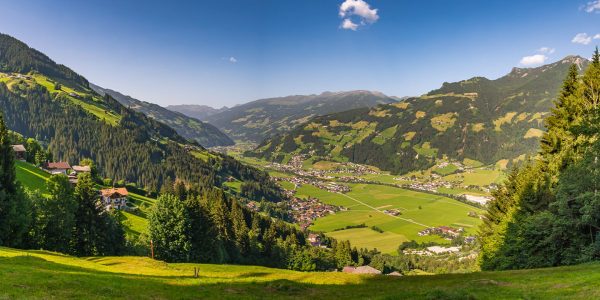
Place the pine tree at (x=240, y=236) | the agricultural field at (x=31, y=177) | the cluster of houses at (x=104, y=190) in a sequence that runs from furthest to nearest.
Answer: the cluster of houses at (x=104, y=190)
the agricultural field at (x=31, y=177)
the pine tree at (x=240, y=236)

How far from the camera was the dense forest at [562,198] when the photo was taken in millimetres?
40688

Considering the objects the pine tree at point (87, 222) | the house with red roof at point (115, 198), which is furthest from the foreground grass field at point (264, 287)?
the house with red roof at point (115, 198)

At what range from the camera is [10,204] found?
5472cm

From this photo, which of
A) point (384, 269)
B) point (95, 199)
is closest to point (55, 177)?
point (95, 199)

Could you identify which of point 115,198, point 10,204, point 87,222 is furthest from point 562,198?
point 115,198

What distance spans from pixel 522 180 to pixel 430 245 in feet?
454

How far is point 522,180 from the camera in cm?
5753

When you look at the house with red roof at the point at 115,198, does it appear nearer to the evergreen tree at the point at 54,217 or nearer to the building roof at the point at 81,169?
the building roof at the point at 81,169

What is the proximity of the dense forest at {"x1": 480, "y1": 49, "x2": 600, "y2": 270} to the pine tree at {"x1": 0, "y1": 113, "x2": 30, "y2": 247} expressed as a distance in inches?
2835

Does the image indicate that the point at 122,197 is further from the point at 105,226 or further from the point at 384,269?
the point at 384,269

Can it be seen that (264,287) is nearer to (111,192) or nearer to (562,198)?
(562,198)

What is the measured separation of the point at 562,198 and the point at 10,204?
245ft

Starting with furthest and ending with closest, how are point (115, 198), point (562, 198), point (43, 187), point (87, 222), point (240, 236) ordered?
1. point (115, 198)
2. point (43, 187)
3. point (240, 236)
4. point (87, 222)
5. point (562, 198)

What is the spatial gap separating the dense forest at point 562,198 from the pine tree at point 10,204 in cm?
7202
